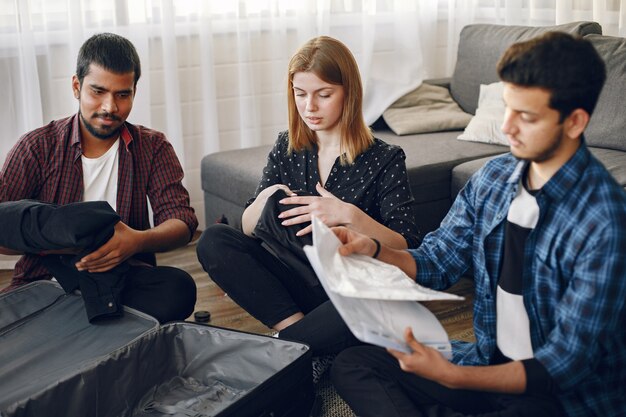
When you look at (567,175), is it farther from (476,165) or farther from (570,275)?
(476,165)

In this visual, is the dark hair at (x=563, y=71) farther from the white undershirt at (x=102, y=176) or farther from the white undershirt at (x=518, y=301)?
the white undershirt at (x=102, y=176)

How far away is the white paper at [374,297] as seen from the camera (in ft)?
4.46

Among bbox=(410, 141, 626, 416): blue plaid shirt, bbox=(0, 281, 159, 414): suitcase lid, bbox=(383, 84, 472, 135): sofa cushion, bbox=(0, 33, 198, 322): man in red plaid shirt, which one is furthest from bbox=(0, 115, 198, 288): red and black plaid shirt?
bbox=(383, 84, 472, 135): sofa cushion

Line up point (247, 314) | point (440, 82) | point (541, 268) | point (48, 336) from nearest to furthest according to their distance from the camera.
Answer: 1. point (541, 268)
2. point (48, 336)
3. point (247, 314)
4. point (440, 82)

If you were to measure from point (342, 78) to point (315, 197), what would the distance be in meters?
0.31

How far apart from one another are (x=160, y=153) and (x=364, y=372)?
38.2 inches

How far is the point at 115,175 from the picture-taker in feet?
7.38

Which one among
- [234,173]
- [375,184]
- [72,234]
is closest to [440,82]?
[234,173]

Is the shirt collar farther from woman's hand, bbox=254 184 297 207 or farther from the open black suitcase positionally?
woman's hand, bbox=254 184 297 207

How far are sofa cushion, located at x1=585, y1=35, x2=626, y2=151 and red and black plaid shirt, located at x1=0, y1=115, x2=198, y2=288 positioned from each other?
5.12 ft

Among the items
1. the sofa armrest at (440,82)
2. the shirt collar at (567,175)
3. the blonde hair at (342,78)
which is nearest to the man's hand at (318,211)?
the blonde hair at (342,78)

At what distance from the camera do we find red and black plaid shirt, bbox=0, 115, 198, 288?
215cm

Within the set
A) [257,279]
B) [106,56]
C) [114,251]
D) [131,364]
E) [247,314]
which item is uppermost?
[106,56]

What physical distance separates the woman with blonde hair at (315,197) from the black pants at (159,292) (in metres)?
0.09
